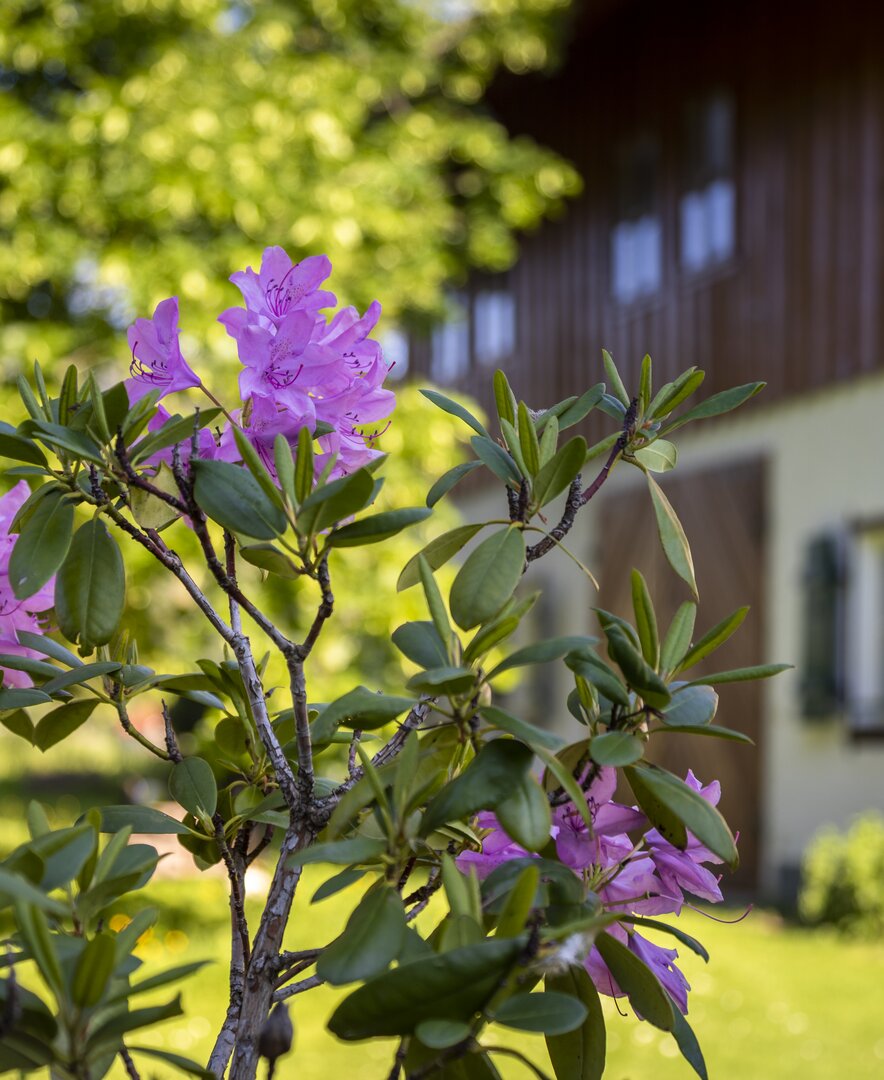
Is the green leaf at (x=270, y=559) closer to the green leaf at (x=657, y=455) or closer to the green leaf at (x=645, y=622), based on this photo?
the green leaf at (x=645, y=622)

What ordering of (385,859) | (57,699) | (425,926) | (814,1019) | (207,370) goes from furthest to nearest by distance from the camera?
(425,926)
(207,370)
(814,1019)
(57,699)
(385,859)

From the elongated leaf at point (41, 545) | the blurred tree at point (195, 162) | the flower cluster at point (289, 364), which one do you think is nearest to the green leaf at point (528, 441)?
the flower cluster at point (289, 364)

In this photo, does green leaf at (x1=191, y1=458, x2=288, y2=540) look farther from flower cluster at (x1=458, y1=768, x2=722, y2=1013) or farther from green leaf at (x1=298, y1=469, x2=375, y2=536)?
flower cluster at (x1=458, y1=768, x2=722, y2=1013)

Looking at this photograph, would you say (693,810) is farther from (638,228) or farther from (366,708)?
(638,228)

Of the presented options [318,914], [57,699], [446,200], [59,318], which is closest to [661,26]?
[446,200]

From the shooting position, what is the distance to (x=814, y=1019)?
4.83 metres

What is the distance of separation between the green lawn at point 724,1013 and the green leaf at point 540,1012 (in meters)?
3.23

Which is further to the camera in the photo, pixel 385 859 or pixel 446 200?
pixel 446 200

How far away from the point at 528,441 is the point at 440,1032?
41cm

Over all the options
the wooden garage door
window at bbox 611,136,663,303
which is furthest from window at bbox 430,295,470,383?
the wooden garage door

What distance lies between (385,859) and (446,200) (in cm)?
745

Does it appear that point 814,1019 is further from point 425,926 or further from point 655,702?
point 655,702

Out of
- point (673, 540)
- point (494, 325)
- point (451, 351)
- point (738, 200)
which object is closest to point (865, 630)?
point (738, 200)

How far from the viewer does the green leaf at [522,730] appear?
0.76 m
